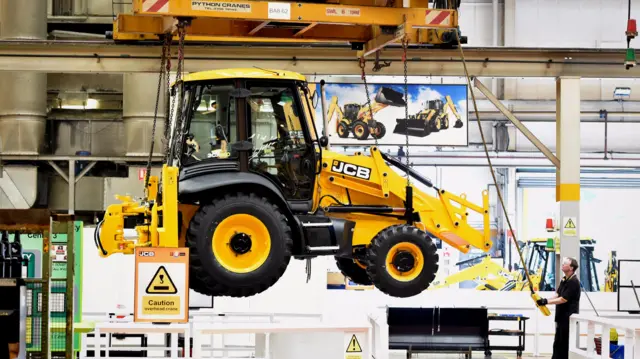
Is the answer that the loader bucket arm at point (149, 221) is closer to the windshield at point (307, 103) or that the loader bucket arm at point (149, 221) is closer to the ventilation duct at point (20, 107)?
the windshield at point (307, 103)

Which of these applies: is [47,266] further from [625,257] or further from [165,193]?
[625,257]

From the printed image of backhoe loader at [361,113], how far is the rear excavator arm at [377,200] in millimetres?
7074

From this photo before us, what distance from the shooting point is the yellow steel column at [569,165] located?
14.3m

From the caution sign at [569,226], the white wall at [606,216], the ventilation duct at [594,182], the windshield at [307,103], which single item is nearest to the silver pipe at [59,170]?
the caution sign at [569,226]

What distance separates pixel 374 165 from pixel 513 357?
850 cm

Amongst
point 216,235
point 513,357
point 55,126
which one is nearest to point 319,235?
point 216,235

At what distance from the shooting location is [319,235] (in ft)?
31.9

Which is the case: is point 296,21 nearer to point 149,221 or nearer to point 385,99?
point 149,221

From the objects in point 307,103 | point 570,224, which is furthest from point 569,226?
point 307,103

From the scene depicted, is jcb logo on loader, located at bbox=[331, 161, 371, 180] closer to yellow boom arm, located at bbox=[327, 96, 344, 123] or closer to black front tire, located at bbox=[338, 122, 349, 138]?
yellow boom arm, located at bbox=[327, 96, 344, 123]

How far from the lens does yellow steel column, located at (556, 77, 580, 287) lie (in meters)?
14.3

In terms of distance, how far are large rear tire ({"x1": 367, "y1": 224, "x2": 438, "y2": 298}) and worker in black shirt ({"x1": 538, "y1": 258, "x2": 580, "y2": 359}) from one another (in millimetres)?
3612

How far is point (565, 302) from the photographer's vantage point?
13281 mm

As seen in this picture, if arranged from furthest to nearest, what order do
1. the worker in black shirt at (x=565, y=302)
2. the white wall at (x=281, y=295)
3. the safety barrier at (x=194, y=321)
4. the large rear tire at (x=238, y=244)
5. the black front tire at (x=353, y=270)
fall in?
the white wall at (x=281, y=295) → the safety barrier at (x=194, y=321) → the worker in black shirt at (x=565, y=302) → the black front tire at (x=353, y=270) → the large rear tire at (x=238, y=244)
